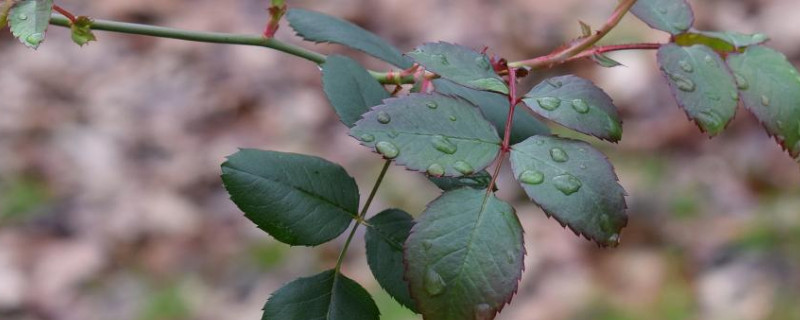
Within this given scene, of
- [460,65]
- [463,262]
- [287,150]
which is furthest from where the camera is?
[287,150]

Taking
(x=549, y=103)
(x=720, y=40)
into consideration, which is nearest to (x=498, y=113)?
(x=549, y=103)

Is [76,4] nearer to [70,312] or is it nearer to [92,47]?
[92,47]

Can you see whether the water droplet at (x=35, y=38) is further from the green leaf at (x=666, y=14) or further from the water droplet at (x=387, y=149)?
the green leaf at (x=666, y=14)

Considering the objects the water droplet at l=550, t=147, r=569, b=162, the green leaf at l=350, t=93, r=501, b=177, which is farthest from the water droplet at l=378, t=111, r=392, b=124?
the water droplet at l=550, t=147, r=569, b=162

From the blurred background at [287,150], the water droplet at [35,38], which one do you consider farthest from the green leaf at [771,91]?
the blurred background at [287,150]

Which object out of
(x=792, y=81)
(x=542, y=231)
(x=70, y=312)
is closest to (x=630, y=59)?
(x=542, y=231)

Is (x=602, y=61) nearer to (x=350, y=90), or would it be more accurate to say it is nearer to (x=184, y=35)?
(x=350, y=90)
